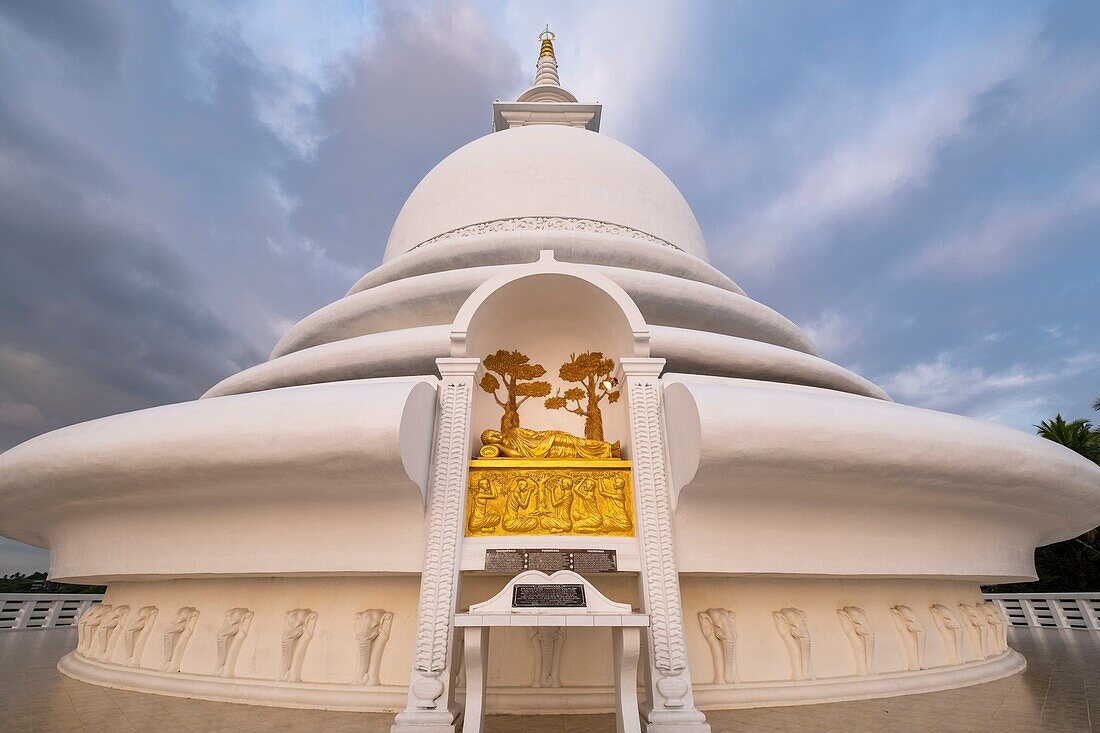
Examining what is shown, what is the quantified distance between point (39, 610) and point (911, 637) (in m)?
20.5

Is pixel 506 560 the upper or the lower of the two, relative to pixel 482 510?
lower

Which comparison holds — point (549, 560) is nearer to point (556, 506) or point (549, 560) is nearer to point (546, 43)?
point (556, 506)

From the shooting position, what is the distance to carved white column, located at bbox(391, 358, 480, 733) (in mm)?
4855

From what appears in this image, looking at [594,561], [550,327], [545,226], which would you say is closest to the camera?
[594,561]

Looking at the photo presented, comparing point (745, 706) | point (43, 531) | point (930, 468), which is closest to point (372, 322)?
point (43, 531)

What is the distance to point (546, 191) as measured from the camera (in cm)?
1212

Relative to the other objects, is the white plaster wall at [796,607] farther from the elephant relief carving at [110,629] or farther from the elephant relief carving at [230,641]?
the elephant relief carving at [110,629]

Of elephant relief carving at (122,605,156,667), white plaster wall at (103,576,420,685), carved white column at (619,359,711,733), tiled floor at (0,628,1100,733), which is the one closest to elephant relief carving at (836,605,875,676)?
tiled floor at (0,628,1100,733)

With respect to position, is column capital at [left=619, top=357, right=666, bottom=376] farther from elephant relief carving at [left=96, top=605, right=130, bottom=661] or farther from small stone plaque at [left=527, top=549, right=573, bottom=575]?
elephant relief carving at [left=96, top=605, right=130, bottom=661]

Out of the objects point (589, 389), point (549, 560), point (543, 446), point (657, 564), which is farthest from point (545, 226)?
point (657, 564)

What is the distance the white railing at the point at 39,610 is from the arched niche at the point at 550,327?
13825 mm

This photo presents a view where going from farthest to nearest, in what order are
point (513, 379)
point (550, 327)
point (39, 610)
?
point (39, 610) < point (550, 327) < point (513, 379)

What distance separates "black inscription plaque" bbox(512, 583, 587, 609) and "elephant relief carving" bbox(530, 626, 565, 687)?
1.15 meters

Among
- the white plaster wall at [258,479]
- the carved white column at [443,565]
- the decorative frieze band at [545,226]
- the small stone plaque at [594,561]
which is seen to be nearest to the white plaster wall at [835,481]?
the small stone plaque at [594,561]
